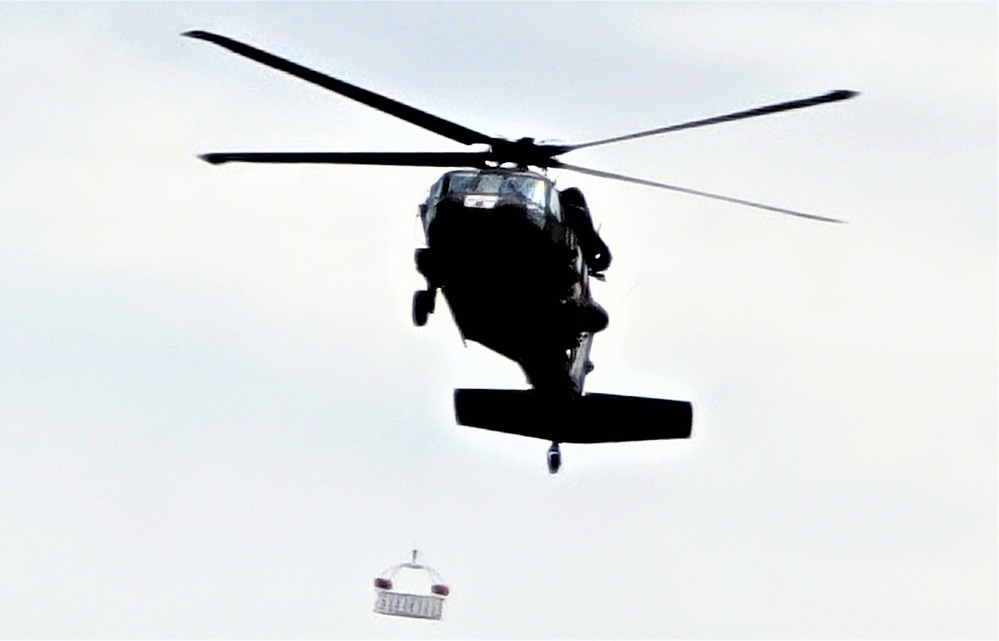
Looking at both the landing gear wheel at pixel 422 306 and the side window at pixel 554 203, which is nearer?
the side window at pixel 554 203

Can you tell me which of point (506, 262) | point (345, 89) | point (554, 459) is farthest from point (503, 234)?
point (554, 459)

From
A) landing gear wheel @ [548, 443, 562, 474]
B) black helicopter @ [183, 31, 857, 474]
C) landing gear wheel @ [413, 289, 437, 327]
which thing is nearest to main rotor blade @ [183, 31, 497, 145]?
black helicopter @ [183, 31, 857, 474]

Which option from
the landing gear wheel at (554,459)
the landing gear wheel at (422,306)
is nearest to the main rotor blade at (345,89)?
the landing gear wheel at (422,306)

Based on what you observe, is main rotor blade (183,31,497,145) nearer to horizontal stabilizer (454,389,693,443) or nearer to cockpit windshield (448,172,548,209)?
cockpit windshield (448,172,548,209)

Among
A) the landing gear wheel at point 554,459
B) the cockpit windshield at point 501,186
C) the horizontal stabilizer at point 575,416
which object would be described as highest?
the cockpit windshield at point 501,186

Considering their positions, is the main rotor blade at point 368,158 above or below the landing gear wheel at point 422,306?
above

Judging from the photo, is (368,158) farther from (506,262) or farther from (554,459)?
(554,459)

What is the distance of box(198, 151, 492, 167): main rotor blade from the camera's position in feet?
130

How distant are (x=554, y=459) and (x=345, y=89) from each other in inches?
330

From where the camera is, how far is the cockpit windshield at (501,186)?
3909 centimetres

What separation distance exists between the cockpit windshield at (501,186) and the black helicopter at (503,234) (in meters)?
0.01

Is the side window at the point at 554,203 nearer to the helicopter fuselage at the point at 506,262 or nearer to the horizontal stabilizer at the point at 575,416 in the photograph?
the helicopter fuselage at the point at 506,262

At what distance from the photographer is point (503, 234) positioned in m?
38.9

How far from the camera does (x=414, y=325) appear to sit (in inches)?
1607
